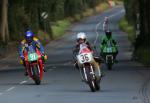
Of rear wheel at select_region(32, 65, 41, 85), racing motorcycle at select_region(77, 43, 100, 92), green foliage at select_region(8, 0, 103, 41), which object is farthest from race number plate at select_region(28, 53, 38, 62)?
green foliage at select_region(8, 0, 103, 41)

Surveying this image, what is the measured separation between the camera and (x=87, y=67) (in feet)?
71.2

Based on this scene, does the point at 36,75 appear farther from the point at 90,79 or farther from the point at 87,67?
the point at 90,79

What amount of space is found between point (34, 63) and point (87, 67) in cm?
366

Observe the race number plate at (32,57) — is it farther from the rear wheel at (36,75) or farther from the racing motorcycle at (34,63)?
the rear wheel at (36,75)

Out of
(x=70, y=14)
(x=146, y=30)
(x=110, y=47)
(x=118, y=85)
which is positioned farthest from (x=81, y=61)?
(x=70, y=14)

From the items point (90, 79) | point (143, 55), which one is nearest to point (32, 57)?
point (90, 79)

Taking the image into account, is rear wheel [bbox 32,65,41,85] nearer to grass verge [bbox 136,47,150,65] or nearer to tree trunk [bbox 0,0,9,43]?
grass verge [bbox 136,47,150,65]

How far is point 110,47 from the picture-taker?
34281 millimetres

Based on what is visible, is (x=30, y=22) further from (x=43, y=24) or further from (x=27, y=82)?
(x=27, y=82)

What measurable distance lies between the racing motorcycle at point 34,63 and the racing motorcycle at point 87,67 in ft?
11.0

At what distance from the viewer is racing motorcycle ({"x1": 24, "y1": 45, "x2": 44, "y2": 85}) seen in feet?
81.4

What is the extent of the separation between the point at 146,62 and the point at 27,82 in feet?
46.6

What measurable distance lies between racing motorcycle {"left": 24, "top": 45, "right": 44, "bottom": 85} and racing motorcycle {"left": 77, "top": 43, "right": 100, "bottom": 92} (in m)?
3.37

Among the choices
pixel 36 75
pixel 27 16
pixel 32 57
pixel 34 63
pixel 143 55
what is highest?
pixel 32 57
